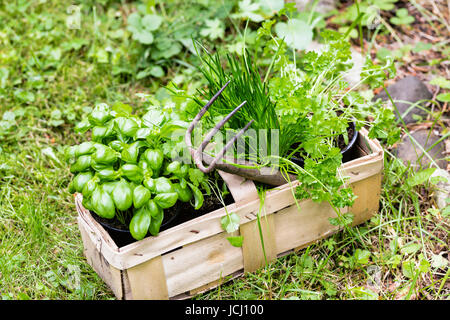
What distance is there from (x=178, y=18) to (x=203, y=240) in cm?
173

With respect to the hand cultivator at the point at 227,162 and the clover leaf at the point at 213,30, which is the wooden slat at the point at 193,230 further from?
the clover leaf at the point at 213,30

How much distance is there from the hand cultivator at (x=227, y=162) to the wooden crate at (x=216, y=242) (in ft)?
0.16

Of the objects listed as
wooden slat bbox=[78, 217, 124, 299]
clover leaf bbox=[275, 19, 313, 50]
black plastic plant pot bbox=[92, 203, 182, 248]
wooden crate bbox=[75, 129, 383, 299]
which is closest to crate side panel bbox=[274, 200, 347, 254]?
wooden crate bbox=[75, 129, 383, 299]

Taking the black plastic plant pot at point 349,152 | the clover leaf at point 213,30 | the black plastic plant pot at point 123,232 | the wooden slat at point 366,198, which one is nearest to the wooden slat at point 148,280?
the black plastic plant pot at point 123,232

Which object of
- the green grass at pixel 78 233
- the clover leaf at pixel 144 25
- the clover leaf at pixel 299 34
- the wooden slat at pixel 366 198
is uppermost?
the clover leaf at pixel 299 34

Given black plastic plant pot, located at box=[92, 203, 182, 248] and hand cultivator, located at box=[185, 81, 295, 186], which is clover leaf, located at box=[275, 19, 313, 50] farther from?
black plastic plant pot, located at box=[92, 203, 182, 248]

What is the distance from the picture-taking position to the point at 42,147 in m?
2.46

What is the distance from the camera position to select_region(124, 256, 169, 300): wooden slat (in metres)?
1.62

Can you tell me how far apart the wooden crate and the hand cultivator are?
48 millimetres

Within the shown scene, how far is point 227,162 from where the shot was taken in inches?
62.7

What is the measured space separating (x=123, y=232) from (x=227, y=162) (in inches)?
17.1

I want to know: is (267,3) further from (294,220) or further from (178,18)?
(294,220)

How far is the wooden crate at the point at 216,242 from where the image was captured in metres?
1.62

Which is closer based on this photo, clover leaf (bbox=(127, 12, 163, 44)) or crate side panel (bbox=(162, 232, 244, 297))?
crate side panel (bbox=(162, 232, 244, 297))
